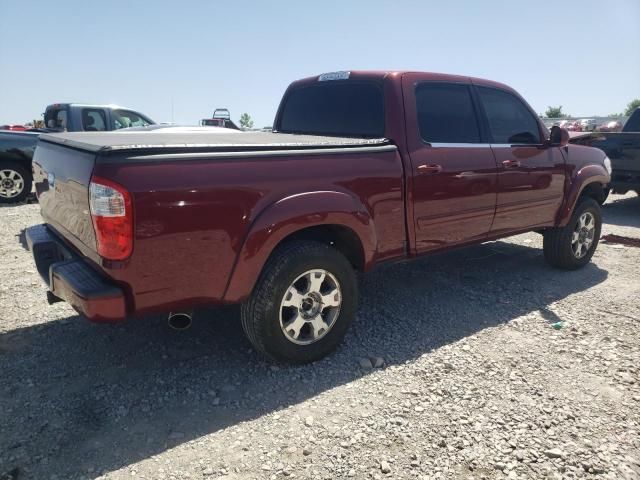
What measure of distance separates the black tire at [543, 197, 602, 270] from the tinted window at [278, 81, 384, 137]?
260 cm

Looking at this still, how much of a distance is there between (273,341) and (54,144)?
5.94 feet

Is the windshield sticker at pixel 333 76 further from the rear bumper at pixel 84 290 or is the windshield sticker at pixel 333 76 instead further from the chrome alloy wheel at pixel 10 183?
the chrome alloy wheel at pixel 10 183

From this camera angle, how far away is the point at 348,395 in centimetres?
287

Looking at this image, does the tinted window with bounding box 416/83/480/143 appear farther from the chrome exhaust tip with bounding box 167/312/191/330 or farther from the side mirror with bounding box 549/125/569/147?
the chrome exhaust tip with bounding box 167/312/191/330

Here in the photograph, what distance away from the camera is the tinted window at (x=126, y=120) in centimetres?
932

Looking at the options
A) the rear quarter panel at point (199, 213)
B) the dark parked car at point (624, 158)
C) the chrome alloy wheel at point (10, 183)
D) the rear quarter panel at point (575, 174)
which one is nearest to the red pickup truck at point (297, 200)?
the rear quarter panel at point (199, 213)

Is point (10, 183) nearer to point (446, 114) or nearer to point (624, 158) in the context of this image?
point (446, 114)

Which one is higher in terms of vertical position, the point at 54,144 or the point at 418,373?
the point at 54,144

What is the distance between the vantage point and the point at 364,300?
4.28 m

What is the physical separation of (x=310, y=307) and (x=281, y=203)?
0.76m

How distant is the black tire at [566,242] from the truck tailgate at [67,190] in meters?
4.46

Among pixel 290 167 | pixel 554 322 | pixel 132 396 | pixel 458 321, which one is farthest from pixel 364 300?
pixel 132 396

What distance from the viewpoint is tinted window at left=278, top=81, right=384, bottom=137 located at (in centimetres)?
369

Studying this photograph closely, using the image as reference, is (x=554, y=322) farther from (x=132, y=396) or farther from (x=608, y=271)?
(x=132, y=396)
